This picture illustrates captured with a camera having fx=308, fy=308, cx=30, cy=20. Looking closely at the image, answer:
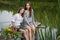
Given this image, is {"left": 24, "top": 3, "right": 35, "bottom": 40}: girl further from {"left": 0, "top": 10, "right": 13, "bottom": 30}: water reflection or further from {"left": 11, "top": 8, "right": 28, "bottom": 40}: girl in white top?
{"left": 0, "top": 10, "right": 13, "bottom": 30}: water reflection

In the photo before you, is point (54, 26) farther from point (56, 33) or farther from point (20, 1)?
point (20, 1)

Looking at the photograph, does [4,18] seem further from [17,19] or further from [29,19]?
[29,19]

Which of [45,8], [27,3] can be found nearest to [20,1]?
[27,3]

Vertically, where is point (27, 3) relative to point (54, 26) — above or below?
above

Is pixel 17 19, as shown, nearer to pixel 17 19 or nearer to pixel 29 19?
pixel 17 19

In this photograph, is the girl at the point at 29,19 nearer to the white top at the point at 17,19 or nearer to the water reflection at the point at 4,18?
the white top at the point at 17,19

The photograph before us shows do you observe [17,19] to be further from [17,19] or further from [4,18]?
[4,18]

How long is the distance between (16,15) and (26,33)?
11.4 inches

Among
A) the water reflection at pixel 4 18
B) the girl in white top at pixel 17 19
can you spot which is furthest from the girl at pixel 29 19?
the water reflection at pixel 4 18

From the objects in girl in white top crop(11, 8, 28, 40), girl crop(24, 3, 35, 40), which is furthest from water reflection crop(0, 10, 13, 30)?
girl crop(24, 3, 35, 40)

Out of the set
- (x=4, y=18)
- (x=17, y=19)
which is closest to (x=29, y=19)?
(x=17, y=19)

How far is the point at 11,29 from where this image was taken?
427 cm

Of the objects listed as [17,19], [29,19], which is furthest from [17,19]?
[29,19]

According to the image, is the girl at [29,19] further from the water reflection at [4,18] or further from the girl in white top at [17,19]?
the water reflection at [4,18]
